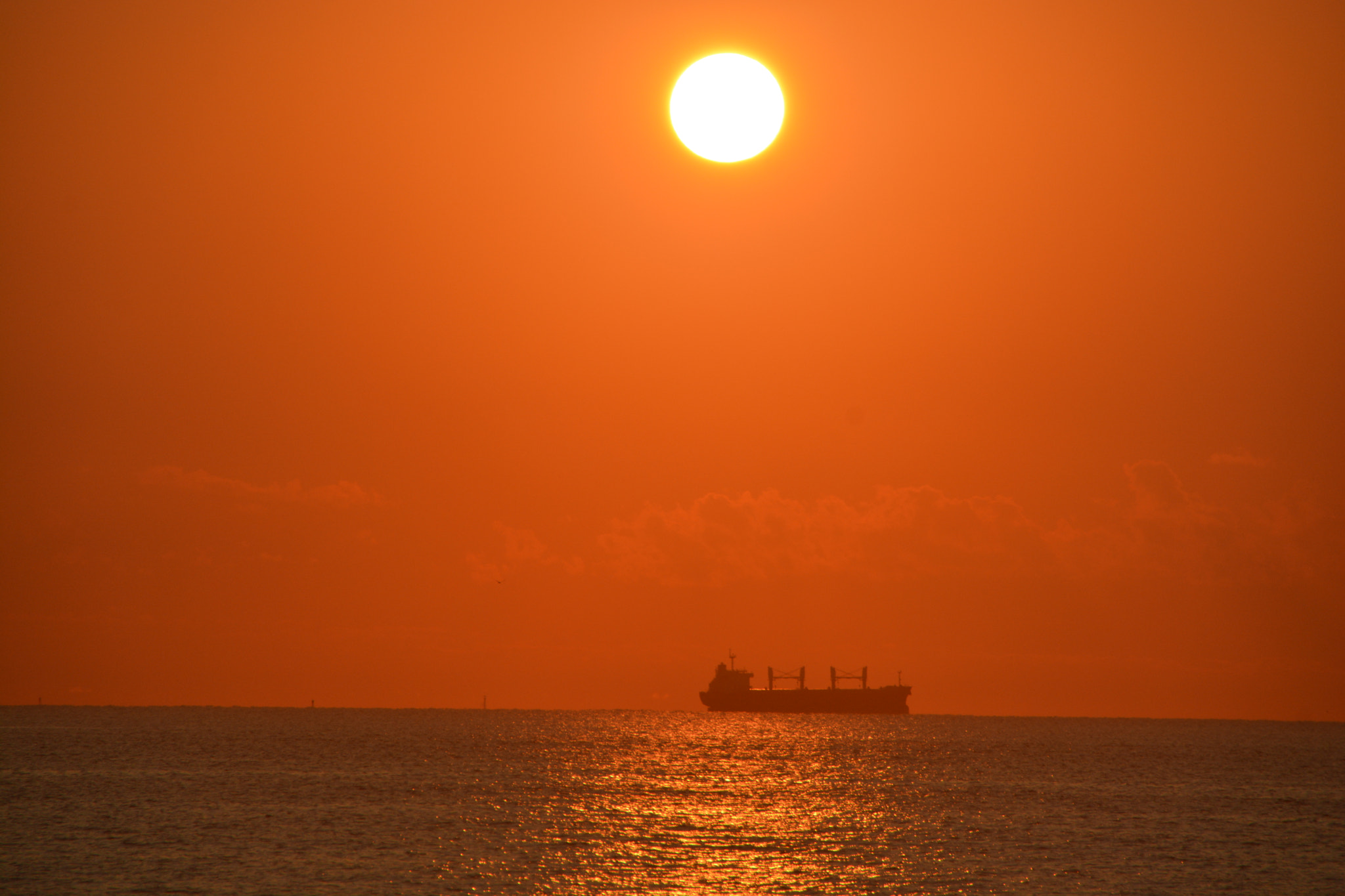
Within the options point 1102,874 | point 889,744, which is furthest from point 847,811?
point 889,744

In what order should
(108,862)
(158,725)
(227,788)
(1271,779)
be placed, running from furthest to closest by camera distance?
(158,725) → (1271,779) → (227,788) → (108,862)

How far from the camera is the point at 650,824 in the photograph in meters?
55.1

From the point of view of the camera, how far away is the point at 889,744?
144 meters

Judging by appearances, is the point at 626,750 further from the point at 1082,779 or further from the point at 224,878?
the point at 224,878

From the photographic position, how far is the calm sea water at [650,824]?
41281 mm

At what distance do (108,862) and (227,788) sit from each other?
3105 cm

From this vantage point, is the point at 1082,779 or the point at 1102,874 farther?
the point at 1082,779

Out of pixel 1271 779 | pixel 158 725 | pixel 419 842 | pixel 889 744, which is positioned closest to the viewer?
pixel 419 842

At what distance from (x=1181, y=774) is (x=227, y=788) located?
75.4 metres

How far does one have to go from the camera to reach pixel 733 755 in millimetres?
111125

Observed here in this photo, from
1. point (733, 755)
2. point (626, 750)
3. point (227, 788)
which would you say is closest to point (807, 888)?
point (227, 788)

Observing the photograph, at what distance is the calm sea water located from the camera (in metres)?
41.3

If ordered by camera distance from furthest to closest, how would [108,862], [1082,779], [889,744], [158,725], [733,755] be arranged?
1. [158,725]
2. [889,744]
3. [733,755]
4. [1082,779]
5. [108,862]

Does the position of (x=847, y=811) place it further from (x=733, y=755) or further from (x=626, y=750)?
(x=626, y=750)
